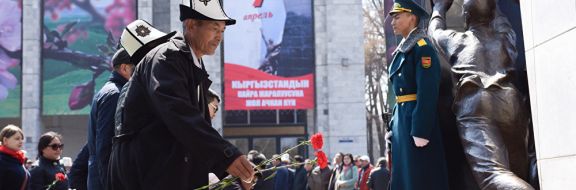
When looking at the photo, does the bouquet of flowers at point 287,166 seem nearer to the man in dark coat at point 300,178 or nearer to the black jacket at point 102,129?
the black jacket at point 102,129

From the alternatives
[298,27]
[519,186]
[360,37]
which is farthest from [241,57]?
[519,186]

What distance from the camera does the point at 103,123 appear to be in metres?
6.01

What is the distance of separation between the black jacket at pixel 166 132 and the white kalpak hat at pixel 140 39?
494mm

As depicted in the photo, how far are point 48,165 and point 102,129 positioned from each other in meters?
2.84

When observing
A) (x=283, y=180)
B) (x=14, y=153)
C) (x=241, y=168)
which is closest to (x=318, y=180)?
(x=283, y=180)

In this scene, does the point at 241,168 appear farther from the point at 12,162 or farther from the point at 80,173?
the point at 12,162

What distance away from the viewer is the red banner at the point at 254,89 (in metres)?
36.9

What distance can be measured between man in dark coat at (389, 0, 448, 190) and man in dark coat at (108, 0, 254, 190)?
236cm

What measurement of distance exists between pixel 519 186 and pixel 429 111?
846 mm

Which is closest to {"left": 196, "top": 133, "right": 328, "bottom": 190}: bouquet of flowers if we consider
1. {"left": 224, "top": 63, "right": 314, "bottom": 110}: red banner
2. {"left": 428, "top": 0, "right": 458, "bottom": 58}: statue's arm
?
{"left": 428, "top": 0, "right": 458, "bottom": 58}: statue's arm

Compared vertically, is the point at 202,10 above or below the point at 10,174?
above

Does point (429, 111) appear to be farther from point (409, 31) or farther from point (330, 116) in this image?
point (330, 116)

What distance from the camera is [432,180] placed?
615cm

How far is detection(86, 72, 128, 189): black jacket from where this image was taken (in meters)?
5.81
